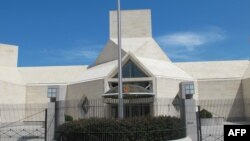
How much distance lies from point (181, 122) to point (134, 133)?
10.2 feet

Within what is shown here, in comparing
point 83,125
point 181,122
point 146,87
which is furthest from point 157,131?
point 146,87

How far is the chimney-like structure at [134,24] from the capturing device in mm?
41500

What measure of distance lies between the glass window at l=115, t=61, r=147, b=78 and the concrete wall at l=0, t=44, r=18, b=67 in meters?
19.0

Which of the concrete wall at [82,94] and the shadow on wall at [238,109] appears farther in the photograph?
the shadow on wall at [238,109]

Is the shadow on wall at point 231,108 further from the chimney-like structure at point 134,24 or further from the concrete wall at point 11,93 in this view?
the concrete wall at point 11,93

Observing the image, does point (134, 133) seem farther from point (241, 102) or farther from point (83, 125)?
point (241, 102)

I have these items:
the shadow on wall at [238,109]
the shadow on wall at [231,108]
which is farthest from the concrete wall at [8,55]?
the shadow on wall at [238,109]

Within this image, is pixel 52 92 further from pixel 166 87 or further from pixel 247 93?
pixel 247 93

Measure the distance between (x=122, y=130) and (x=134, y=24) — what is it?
1133 inches

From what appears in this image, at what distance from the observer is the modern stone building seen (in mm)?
33125

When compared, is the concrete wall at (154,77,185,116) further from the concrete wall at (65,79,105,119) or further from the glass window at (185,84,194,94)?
the glass window at (185,84,194,94)

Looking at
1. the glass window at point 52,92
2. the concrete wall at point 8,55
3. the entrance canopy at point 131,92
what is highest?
the concrete wall at point 8,55

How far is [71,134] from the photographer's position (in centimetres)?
1513

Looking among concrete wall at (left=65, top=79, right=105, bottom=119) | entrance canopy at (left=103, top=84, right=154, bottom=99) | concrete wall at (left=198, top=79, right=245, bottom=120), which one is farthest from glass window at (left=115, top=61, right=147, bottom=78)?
concrete wall at (left=198, top=79, right=245, bottom=120)
